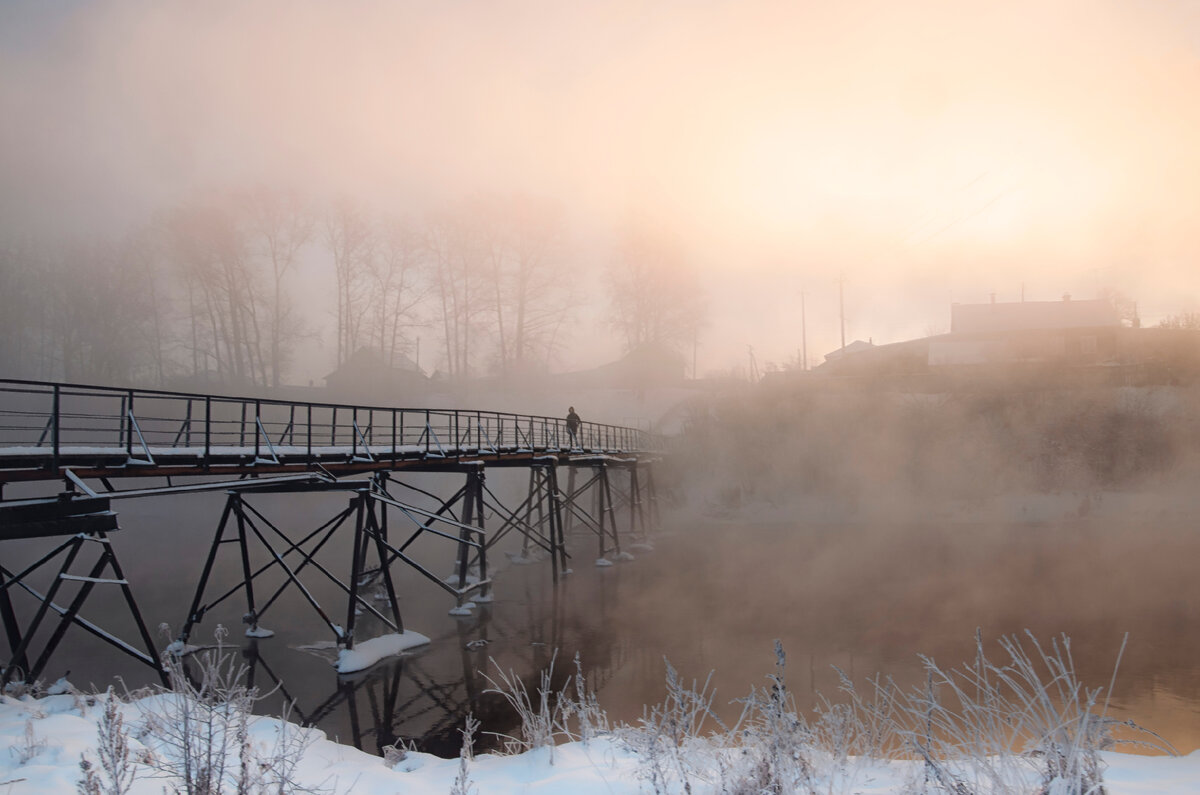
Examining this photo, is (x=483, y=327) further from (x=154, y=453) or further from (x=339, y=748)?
(x=339, y=748)

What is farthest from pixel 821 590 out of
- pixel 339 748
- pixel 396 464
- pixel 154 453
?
pixel 154 453

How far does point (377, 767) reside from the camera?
584cm

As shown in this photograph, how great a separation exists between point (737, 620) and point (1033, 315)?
120 feet

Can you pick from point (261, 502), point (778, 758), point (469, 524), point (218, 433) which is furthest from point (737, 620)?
point (261, 502)

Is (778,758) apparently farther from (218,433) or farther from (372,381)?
(372,381)

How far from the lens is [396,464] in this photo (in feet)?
44.7

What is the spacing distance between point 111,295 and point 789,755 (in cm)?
4508

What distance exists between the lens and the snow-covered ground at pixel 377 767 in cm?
407

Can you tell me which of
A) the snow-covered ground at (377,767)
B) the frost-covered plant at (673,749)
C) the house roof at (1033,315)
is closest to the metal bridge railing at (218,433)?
the snow-covered ground at (377,767)

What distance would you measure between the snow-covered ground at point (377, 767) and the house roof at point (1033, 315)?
1662 inches

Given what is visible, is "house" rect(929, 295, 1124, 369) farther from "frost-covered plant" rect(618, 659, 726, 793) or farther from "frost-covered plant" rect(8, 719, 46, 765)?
"frost-covered plant" rect(8, 719, 46, 765)

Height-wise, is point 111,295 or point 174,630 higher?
point 111,295

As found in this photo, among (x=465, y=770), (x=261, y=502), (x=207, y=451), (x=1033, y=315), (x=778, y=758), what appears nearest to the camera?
(x=465, y=770)

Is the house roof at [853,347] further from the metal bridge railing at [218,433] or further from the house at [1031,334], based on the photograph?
the metal bridge railing at [218,433]
